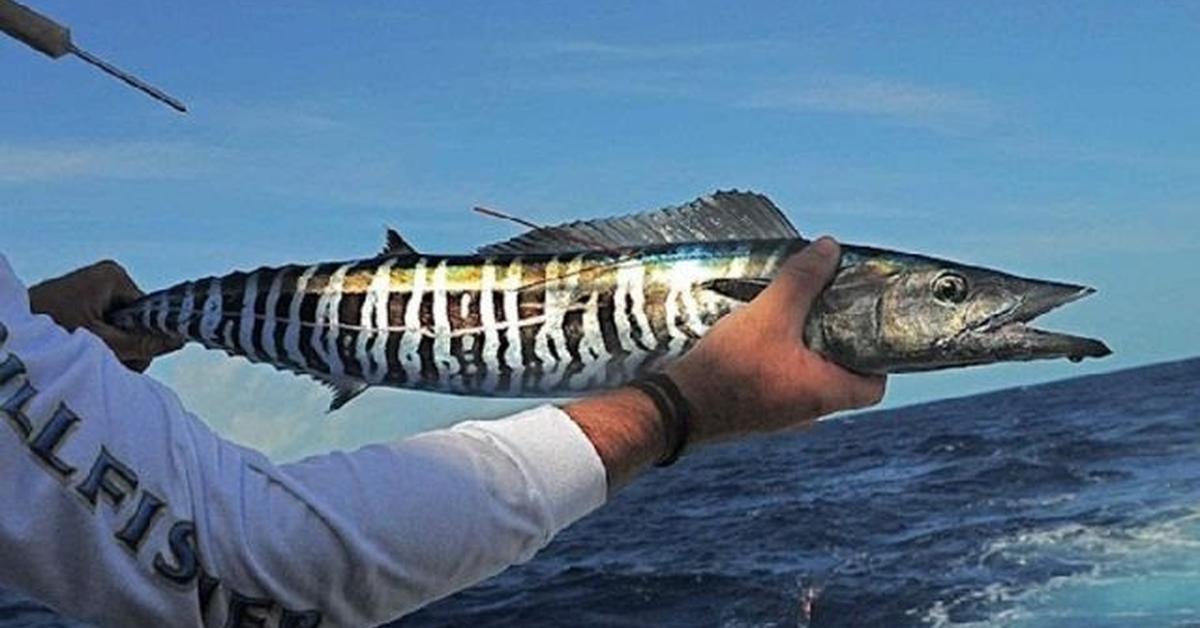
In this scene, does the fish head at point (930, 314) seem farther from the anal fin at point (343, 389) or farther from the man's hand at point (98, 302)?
the man's hand at point (98, 302)

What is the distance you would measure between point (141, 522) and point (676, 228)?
4.90ft

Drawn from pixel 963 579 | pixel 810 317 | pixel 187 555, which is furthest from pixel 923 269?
pixel 963 579

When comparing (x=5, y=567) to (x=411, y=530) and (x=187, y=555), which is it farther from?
(x=411, y=530)

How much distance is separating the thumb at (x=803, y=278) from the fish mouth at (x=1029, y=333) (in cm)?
31

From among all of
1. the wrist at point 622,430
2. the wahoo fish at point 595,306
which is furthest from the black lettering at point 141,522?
the wahoo fish at point 595,306

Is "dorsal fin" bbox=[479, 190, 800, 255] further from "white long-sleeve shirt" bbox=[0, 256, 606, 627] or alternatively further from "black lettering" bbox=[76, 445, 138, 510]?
"black lettering" bbox=[76, 445, 138, 510]

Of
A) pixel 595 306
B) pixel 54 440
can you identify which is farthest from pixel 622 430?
pixel 595 306

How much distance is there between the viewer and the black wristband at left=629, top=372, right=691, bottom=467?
2033mm

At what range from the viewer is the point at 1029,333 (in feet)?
8.82

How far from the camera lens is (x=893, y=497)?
26922 millimetres

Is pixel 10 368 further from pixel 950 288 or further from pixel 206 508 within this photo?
pixel 950 288

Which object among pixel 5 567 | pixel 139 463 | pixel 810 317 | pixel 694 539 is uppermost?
pixel 810 317

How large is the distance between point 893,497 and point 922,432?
22890mm

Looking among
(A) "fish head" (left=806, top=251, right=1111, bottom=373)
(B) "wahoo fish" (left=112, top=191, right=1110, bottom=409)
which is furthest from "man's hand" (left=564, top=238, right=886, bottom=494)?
(B) "wahoo fish" (left=112, top=191, right=1110, bottom=409)
